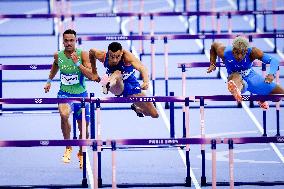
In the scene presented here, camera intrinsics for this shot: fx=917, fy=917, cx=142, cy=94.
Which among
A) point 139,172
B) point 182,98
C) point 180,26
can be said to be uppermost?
point 180,26

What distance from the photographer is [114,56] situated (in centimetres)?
1185

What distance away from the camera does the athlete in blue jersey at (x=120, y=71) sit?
11.8 meters

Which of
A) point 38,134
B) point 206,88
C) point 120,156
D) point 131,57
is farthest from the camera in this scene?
point 206,88

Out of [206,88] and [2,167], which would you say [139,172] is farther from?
[206,88]

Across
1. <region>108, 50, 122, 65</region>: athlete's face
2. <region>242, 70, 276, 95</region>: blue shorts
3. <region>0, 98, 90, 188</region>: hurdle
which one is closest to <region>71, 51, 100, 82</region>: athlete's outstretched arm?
<region>108, 50, 122, 65</region>: athlete's face

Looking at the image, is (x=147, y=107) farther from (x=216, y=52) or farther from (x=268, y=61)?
(x=268, y=61)

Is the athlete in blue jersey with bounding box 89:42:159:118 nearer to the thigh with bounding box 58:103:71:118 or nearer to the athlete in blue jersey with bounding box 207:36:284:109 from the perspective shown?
the thigh with bounding box 58:103:71:118

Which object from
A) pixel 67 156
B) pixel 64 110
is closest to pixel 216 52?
pixel 64 110

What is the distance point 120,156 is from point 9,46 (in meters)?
7.29

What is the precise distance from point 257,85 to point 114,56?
196 centimetres

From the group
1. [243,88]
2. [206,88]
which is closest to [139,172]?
[243,88]

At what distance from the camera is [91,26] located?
70.9 feet

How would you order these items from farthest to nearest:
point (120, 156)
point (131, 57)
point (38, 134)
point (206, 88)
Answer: point (206, 88)
point (38, 134)
point (120, 156)
point (131, 57)

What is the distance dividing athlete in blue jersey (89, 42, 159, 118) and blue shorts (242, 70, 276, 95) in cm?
136
